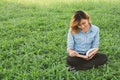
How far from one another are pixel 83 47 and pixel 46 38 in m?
1.75

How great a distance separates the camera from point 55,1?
38.2 ft

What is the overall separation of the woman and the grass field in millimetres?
138

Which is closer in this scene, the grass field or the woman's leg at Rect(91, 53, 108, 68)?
the grass field

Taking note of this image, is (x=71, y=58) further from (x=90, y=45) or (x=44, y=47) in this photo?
(x=44, y=47)

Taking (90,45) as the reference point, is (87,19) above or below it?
above

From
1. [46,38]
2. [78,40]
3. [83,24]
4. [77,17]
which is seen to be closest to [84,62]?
[78,40]

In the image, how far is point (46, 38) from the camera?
22.6 ft

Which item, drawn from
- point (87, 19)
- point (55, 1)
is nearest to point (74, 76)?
point (87, 19)

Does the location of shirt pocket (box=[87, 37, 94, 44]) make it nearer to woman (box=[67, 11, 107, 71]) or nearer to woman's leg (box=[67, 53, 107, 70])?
woman (box=[67, 11, 107, 71])

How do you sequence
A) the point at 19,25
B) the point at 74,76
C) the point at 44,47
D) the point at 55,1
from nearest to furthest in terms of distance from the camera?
the point at 74,76
the point at 44,47
the point at 19,25
the point at 55,1

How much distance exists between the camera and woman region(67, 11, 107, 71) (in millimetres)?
5145

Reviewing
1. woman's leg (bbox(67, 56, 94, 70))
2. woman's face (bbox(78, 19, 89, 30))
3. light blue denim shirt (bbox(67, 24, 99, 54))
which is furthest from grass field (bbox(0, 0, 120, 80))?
woman's face (bbox(78, 19, 89, 30))

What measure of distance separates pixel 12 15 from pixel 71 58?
452 cm

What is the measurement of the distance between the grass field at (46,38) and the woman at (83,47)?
5.4 inches
